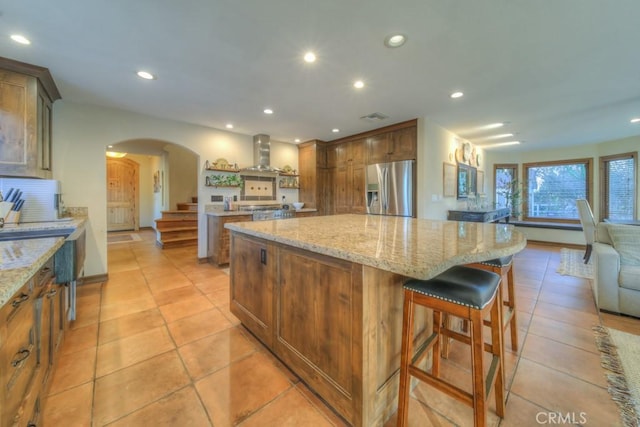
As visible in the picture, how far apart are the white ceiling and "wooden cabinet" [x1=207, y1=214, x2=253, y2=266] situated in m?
1.74

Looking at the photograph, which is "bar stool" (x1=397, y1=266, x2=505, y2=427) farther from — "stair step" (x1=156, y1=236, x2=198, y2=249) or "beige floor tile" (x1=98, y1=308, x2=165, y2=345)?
"stair step" (x1=156, y1=236, x2=198, y2=249)

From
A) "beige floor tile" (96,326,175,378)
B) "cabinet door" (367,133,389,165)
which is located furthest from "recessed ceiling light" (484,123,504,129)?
"beige floor tile" (96,326,175,378)

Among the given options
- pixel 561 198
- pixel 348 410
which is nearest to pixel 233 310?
pixel 348 410

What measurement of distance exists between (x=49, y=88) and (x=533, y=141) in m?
8.61

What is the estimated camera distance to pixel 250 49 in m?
2.12

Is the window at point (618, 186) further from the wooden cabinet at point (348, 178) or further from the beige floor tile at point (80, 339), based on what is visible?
the beige floor tile at point (80, 339)

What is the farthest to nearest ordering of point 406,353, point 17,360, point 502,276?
1. point 502,276
2. point 406,353
3. point 17,360

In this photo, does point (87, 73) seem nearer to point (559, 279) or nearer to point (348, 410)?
point (348, 410)

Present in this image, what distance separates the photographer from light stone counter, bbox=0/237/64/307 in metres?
0.81

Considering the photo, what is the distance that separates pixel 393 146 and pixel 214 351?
409 centimetres

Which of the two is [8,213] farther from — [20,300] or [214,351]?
[214,351]

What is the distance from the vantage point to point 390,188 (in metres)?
4.40

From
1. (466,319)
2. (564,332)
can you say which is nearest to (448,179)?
(564,332)

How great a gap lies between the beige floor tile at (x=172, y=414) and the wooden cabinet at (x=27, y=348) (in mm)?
405
